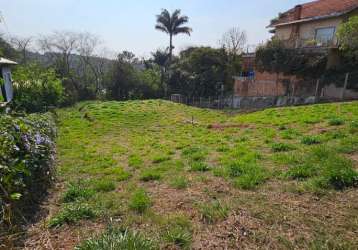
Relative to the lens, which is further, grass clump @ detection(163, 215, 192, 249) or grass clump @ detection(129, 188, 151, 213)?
grass clump @ detection(129, 188, 151, 213)

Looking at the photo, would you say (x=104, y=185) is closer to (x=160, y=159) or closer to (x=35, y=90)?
(x=160, y=159)

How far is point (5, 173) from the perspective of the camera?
2461mm

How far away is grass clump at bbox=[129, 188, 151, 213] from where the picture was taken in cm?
332

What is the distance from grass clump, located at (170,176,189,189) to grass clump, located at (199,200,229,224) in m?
0.80

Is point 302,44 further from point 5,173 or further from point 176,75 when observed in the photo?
point 5,173

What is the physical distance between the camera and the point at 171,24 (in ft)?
100

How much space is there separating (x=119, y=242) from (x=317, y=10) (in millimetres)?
24752

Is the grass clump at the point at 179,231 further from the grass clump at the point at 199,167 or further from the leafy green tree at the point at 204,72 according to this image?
the leafy green tree at the point at 204,72

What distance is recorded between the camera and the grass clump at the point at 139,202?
3318 millimetres

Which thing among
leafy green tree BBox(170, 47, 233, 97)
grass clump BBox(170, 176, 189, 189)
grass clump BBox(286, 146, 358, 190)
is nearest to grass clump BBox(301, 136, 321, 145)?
grass clump BBox(286, 146, 358, 190)

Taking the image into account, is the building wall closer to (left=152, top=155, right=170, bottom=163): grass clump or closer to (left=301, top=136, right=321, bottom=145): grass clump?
(left=301, top=136, right=321, bottom=145): grass clump

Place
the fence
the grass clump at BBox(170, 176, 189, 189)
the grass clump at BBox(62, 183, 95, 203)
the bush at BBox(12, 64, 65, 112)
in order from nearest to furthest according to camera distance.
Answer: the grass clump at BBox(62, 183, 95, 203)
the grass clump at BBox(170, 176, 189, 189)
the bush at BBox(12, 64, 65, 112)
the fence

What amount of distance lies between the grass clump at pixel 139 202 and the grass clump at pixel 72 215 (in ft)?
1.78

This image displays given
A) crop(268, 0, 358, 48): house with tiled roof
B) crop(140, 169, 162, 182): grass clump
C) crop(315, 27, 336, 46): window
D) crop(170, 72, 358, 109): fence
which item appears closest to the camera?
crop(140, 169, 162, 182): grass clump
